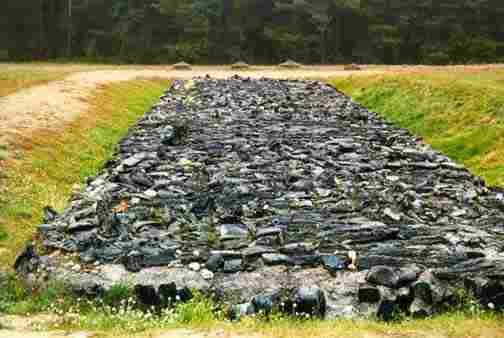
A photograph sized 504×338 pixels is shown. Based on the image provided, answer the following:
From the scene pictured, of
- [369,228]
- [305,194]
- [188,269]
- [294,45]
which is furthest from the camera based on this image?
[294,45]

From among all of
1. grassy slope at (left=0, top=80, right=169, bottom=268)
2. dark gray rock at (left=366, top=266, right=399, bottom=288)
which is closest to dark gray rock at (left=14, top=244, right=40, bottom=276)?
grassy slope at (left=0, top=80, right=169, bottom=268)

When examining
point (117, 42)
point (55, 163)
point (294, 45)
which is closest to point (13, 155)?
point (55, 163)

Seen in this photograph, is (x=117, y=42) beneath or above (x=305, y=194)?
above

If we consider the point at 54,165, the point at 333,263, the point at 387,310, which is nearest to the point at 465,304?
the point at 387,310

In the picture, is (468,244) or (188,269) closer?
(188,269)

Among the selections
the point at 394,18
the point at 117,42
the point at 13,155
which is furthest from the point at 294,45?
the point at 13,155

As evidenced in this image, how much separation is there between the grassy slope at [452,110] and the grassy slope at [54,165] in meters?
11.5

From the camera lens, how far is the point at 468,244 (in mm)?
11141

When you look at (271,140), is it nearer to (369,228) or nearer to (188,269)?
(369,228)

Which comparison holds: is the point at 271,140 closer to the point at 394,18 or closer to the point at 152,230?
the point at 152,230

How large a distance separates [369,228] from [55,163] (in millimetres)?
9851

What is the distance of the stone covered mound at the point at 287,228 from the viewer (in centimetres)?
953

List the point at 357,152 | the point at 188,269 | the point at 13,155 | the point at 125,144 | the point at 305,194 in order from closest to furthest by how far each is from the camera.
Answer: the point at 188,269
the point at 305,194
the point at 13,155
the point at 357,152
the point at 125,144

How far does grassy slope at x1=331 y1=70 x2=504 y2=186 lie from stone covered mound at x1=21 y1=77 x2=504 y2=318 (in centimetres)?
154
